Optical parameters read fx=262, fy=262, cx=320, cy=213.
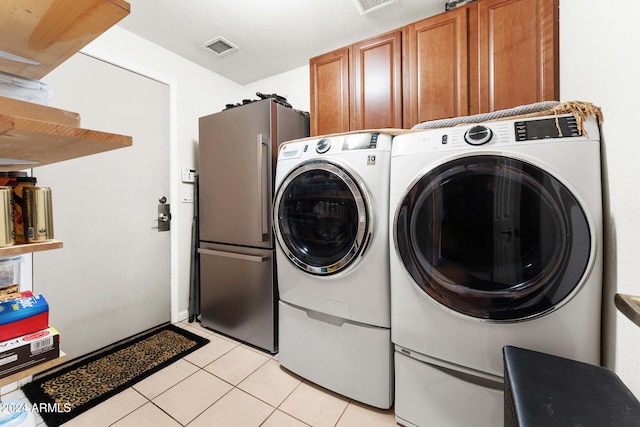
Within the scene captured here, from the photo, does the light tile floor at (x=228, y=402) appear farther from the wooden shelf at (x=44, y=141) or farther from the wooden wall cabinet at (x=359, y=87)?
the wooden wall cabinet at (x=359, y=87)

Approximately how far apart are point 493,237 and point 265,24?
2018mm

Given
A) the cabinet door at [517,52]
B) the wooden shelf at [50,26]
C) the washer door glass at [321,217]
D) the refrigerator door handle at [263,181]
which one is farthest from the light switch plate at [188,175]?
the cabinet door at [517,52]

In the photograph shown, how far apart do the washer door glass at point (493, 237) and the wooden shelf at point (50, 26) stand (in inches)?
43.3

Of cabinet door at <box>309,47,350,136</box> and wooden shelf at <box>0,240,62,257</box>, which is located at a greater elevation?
cabinet door at <box>309,47,350,136</box>

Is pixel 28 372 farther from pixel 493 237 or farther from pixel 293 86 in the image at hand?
pixel 293 86

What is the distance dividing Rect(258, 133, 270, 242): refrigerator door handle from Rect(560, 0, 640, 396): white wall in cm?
161

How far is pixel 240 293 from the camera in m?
1.96

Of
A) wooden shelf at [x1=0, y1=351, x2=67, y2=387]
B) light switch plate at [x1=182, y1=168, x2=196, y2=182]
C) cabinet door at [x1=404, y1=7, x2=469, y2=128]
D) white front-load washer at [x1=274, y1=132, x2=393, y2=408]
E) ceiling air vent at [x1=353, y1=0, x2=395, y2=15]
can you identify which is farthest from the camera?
light switch plate at [x1=182, y1=168, x2=196, y2=182]

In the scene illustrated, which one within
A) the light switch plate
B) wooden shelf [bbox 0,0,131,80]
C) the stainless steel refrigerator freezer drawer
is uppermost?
wooden shelf [bbox 0,0,131,80]

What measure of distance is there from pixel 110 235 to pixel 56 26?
1688 mm

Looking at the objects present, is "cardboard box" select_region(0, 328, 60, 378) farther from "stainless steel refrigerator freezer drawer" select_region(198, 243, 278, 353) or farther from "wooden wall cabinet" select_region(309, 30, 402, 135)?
"wooden wall cabinet" select_region(309, 30, 402, 135)

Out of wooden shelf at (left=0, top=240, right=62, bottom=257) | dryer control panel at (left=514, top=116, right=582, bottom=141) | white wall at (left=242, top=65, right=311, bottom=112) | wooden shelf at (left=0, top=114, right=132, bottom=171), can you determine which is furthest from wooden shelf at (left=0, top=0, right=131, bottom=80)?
white wall at (left=242, top=65, right=311, bottom=112)

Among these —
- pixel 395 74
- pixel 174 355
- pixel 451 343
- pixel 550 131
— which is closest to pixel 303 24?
pixel 395 74

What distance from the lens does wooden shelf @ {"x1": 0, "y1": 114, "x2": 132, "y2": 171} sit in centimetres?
56
